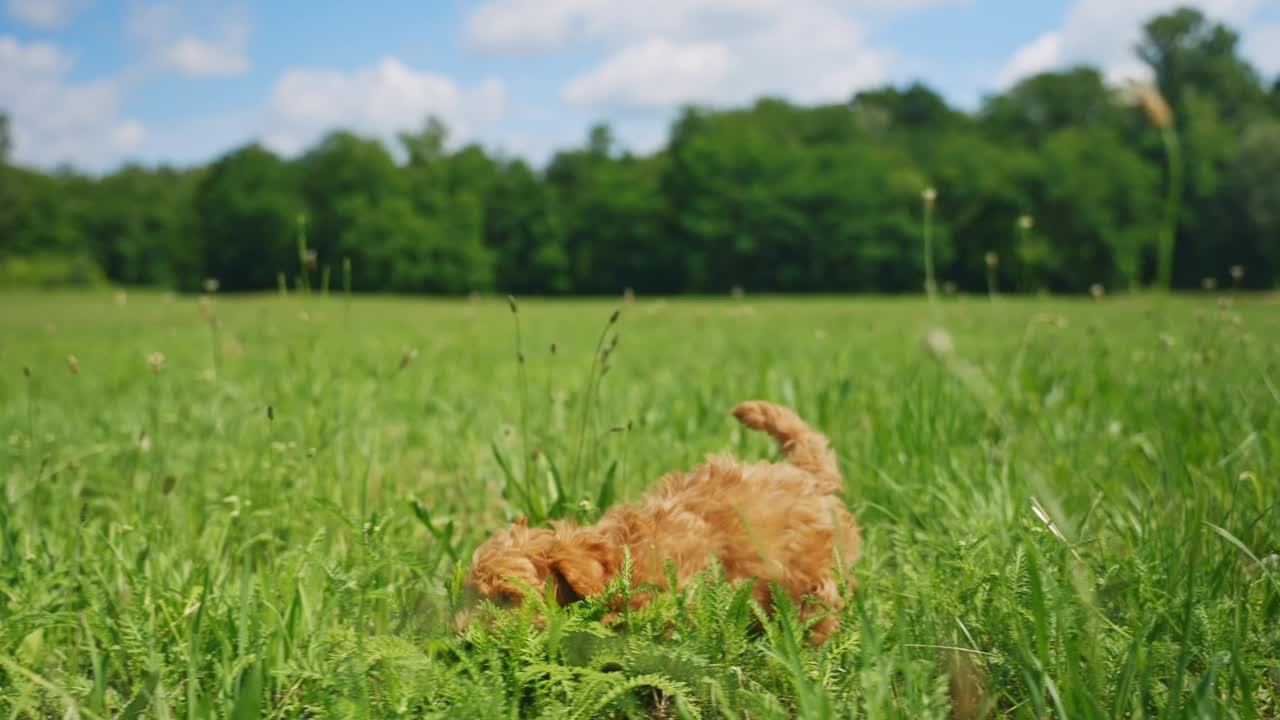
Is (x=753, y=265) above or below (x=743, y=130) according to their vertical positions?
below

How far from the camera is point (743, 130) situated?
209ft

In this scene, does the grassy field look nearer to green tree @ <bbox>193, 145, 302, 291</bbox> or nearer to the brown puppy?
the brown puppy

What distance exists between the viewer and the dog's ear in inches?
71.4

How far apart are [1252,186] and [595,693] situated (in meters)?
54.5

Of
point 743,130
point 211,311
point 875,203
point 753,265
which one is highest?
point 743,130

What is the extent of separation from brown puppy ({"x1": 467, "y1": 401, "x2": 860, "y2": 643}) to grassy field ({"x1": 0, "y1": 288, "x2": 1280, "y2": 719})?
10 centimetres

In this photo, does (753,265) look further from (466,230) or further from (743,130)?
(466,230)

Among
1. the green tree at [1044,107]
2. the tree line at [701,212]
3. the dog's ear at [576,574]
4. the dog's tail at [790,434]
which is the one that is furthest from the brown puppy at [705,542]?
the green tree at [1044,107]

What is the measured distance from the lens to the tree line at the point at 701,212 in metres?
48.7

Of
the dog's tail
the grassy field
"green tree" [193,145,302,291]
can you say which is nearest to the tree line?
"green tree" [193,145,302,291]

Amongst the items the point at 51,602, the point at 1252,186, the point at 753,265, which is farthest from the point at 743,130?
the point at 51,602

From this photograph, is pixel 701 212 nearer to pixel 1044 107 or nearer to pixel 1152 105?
pixel 1044 107

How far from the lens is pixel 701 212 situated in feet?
189

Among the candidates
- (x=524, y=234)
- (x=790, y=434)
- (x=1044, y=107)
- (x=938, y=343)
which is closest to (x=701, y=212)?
(x=524, y=234)
